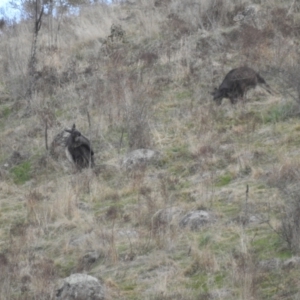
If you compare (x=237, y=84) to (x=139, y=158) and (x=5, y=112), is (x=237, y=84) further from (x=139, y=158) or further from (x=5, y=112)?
(x=5, y=112)

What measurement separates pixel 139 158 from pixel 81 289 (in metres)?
4.37

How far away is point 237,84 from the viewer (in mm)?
11852

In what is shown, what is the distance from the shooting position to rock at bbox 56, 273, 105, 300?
5785 mm

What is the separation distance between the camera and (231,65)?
1356 cm

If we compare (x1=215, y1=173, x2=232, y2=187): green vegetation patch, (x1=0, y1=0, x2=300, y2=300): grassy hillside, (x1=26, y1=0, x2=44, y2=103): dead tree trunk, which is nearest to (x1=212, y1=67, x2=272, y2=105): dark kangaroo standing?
(x1=0, y1=0, x2=300, y2=300): grassy hillside

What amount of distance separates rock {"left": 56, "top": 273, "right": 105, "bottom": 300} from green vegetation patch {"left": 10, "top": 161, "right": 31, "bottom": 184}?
4795 mm

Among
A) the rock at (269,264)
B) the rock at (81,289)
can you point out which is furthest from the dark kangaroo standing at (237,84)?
the rock at (81,289)

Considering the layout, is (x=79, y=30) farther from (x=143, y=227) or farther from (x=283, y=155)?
(x=143, y=227)

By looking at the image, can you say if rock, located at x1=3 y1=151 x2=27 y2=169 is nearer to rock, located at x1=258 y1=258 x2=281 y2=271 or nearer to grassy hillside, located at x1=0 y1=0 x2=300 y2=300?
grassy hillside, located at x1=0 y1=0 x2=300 y2=300

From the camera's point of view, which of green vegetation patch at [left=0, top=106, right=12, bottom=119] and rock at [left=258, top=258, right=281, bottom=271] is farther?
green vegetation patch at [left=0, top=106, right=12, bottom=119]

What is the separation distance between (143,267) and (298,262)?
1.48 m

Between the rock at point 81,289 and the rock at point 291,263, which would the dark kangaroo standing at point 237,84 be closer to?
the rock at point 291,263

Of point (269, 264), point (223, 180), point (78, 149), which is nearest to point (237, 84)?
point (78, 149)

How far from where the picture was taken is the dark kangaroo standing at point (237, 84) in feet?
38.8
